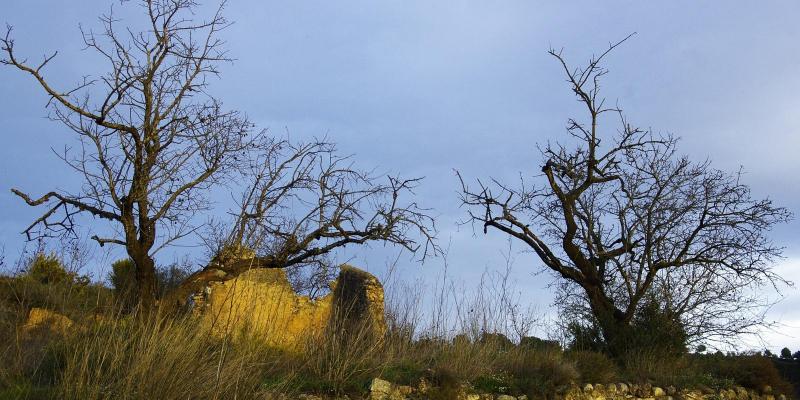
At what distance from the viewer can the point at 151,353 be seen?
24.3ft

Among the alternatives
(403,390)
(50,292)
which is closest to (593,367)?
(403,390)

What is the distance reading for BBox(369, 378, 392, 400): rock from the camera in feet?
33.2

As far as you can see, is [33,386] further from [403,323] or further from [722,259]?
[722,259]

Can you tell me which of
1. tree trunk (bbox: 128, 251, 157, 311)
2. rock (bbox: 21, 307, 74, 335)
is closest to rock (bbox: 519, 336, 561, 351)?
tree trunk (bbox: 128, 251, 157, 311)

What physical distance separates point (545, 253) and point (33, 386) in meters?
11.4

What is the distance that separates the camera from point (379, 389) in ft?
33.4

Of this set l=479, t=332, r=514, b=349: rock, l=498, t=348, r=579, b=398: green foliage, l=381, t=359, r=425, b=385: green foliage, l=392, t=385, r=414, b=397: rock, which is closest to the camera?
l=392, t=385, r=414, b=397: rock

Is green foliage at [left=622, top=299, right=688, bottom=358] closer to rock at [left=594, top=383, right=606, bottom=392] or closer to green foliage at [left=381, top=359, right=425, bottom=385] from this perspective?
rock at [left=594, top=383, right=606, bottom=392]

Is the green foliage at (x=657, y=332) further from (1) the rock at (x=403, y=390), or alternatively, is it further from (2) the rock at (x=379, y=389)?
(2) the rock at (x=379, y=389)

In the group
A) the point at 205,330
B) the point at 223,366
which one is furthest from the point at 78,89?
the point at 223,366

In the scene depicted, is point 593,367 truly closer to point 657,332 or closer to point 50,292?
point 657,332

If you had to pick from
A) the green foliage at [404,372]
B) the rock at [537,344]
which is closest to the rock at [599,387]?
the rock at [537,344]

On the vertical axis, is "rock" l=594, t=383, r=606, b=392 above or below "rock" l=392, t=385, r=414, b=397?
A: above

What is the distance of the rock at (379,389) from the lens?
33.2 feet
